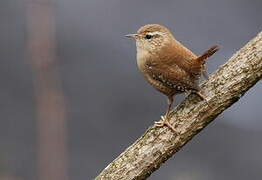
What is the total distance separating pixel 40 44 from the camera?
1985mm

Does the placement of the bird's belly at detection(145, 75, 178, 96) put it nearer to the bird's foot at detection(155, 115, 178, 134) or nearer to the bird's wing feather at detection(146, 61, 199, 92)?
the bird's wing feather at detection(146, 61, 199, 92)

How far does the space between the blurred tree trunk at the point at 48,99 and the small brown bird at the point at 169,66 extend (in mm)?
1314

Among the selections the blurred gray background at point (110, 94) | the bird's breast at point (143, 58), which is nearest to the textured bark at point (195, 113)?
the bird's breast at point (143, 58)

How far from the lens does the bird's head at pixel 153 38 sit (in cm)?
361

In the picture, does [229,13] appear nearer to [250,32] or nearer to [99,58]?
[250,32]

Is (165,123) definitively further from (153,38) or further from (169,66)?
(153,38)

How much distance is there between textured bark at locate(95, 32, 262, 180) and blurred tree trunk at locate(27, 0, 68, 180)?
1.29m

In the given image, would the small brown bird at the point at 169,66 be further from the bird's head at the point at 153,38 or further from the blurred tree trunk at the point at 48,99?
the blurred tree trunk at the point at 48,99

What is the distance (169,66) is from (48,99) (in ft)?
5.18

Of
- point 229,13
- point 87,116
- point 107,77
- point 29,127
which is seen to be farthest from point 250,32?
point 29,127

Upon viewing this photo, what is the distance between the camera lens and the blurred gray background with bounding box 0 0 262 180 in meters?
6.95

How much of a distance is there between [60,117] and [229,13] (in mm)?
8028

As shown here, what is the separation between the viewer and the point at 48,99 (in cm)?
195

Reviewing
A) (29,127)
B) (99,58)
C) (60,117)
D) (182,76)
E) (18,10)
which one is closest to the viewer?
(60,117)
